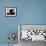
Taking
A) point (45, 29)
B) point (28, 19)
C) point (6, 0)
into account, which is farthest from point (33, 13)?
point (6, 0)

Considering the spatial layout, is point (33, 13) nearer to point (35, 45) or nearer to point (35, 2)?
point (35, 2)

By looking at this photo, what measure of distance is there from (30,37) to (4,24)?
1.06 m

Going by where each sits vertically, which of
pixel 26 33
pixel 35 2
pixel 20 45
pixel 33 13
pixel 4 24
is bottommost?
pixel 20 45

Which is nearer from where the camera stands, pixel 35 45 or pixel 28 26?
pixel 35 45

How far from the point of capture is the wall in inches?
187

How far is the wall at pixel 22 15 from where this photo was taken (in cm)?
476

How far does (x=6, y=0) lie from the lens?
4.74 meters

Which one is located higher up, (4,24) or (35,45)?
(4,24)

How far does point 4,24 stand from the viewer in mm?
4766

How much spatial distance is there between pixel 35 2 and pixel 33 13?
0.41 meters

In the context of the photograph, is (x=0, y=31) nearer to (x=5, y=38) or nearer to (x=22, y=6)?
(x=5, y=38)

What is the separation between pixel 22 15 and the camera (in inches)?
189

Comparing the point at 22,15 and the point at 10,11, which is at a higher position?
the point at 10,11

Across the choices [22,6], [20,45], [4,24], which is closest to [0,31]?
[4,24]
